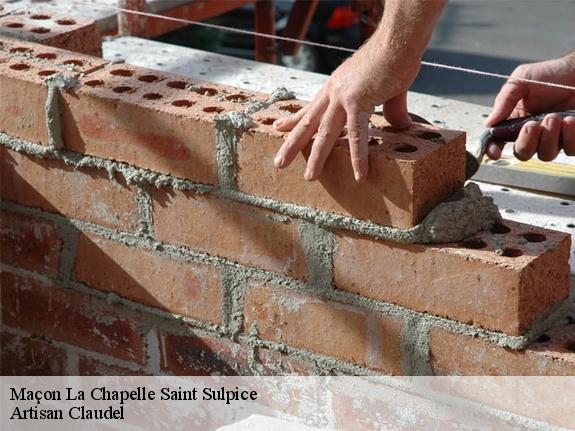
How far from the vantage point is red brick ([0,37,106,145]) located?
Result: 93.3 inches

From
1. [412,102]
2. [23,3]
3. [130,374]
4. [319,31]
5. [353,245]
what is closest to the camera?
[353,245]

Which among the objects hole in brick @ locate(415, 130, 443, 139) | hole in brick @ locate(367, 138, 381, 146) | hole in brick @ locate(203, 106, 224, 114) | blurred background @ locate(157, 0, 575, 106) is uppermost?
hole in brick @ locate(203, 106, 224, 114)

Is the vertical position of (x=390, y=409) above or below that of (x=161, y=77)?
below

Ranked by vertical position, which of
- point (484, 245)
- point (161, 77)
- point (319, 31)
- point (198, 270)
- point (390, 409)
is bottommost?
point (319, 31)

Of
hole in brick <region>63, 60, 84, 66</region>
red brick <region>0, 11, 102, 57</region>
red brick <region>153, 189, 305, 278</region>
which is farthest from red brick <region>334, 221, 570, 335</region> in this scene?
red brick <region>0, 11, 102, 57</region>

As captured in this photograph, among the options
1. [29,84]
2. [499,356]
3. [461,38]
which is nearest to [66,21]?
[29,84]

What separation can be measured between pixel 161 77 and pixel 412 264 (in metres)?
0.76

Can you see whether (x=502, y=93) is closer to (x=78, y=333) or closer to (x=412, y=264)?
(x=412, y=264)

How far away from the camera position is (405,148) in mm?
2016

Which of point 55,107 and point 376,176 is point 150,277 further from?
point 376,176

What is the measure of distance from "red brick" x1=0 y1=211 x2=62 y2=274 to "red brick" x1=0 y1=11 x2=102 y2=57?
47 cm

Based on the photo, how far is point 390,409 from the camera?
Answer: 215cm

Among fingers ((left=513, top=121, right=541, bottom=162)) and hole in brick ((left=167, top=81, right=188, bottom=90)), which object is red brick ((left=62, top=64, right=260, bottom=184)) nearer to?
hole in brick ((left=167, top=81, right=188, bottom=90))

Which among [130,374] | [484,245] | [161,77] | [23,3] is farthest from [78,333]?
[23,3]
